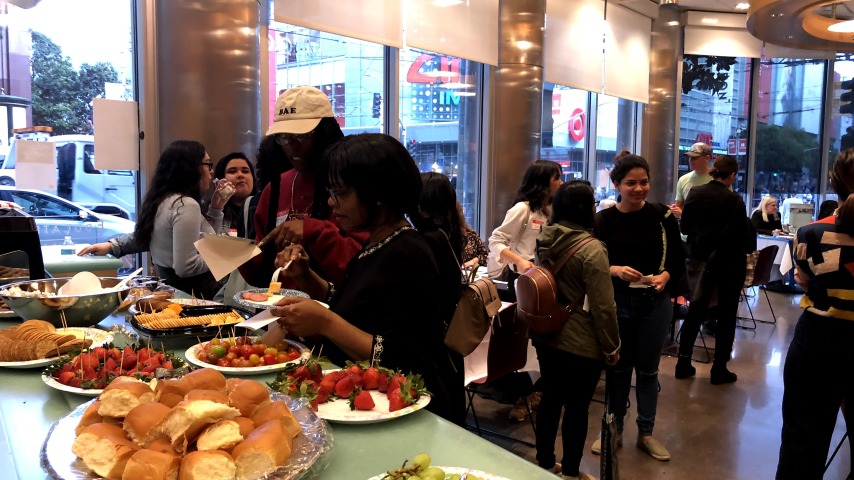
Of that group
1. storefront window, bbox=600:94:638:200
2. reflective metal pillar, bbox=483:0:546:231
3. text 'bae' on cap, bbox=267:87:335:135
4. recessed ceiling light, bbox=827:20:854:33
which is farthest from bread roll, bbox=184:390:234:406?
storefront window, bbox=600:94:638:200

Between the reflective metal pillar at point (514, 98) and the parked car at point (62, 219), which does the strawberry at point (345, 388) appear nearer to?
the parked car at point (62, 219)

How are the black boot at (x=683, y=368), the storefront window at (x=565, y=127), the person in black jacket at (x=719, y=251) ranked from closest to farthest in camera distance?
the person in black jacket at (x=719, y=251) → the black boot at (x=683, y=368) → the storefront window at (x=565, y=127)

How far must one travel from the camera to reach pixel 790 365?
8.03 ft

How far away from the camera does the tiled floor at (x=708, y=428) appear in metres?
3.18

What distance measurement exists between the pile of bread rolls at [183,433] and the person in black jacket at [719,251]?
430 centimetres

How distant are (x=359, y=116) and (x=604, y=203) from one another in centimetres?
235

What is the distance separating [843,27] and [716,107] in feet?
16.5

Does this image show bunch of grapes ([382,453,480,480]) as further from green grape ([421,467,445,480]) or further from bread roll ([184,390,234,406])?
bread roll ([184,390,234,406])

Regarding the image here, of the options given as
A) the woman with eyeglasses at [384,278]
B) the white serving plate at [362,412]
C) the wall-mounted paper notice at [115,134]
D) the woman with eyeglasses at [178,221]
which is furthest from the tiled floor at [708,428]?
the wall-mounted paper notice at [115,134]

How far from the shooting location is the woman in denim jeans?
318 cm

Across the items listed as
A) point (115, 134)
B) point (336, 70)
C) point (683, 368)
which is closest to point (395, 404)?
point (115, 134)

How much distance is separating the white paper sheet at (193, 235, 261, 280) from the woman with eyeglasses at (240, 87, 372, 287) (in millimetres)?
99

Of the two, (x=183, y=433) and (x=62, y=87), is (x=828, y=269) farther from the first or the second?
(x=62, y=87)

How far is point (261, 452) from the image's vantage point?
0.90m
